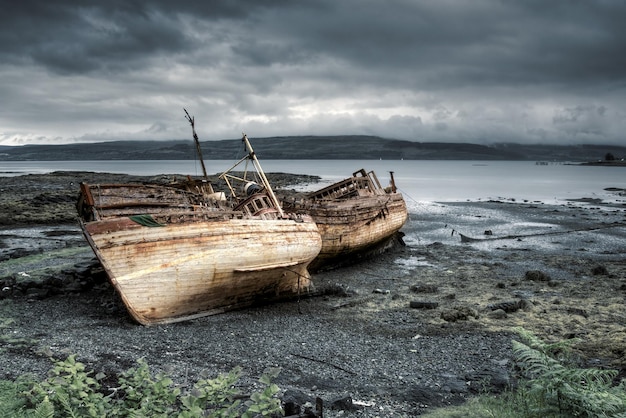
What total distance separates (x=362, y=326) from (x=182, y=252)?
5.05m

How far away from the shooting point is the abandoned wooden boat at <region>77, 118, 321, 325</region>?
11.6 m

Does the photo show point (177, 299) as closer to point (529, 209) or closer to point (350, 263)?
point (350, 263)

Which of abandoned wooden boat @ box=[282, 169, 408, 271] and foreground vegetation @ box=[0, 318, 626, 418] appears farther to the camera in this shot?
abandoned wooden boat @ box=[282, 169, 408, 271]

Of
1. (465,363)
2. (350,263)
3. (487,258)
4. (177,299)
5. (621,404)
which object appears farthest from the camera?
(487,258)

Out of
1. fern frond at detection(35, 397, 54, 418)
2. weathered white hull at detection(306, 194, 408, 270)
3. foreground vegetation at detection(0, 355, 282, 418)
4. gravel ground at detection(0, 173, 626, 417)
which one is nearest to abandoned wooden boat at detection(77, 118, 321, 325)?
gravel ground at detection(0, 173, 626, 417)

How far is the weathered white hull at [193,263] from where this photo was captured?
38.0 feet

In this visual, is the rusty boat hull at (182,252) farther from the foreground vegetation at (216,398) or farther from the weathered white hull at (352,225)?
the weathered white hull at (352,225)

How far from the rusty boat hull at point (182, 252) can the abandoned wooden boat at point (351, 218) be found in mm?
4492

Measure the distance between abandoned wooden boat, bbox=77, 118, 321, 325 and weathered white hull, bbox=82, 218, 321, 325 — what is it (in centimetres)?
2

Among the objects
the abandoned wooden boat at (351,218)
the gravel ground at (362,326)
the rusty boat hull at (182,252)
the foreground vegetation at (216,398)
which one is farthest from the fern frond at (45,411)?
the abandoned wooden boat at (351,218)

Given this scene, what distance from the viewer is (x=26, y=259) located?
19.0 m

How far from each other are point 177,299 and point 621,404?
32.1 feet

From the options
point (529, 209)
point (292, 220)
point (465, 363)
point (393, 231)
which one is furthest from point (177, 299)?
point (529, 209)

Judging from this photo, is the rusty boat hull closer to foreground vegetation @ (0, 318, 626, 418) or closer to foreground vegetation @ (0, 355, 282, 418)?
foreground vegetation @ (0, 318, 626, 418)
